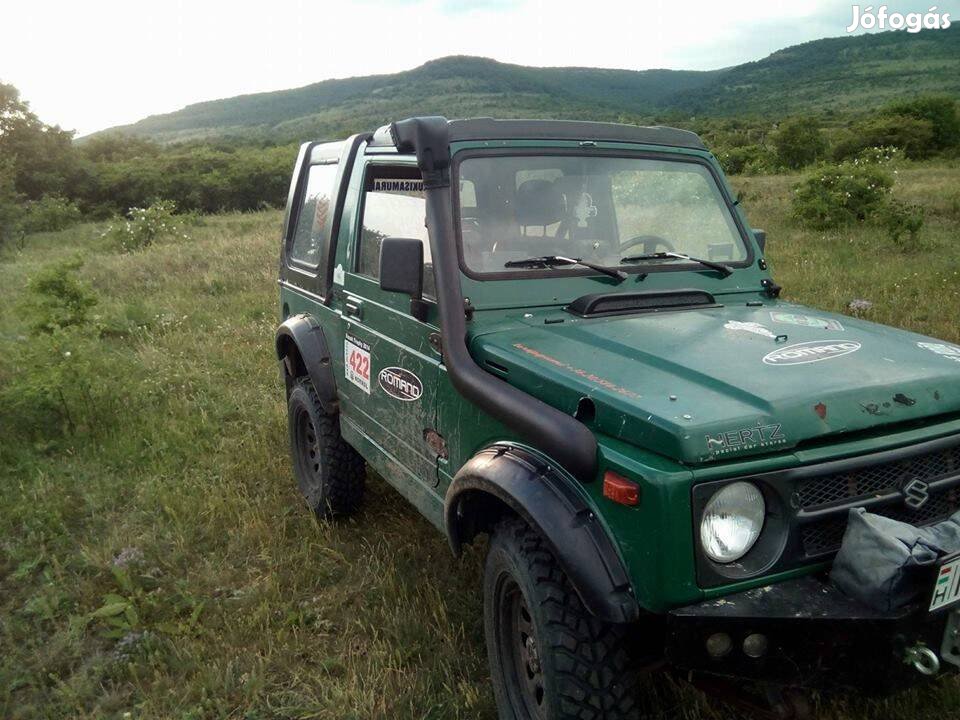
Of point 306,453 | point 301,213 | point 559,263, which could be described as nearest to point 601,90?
point 301,213

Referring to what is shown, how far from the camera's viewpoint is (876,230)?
12.2m

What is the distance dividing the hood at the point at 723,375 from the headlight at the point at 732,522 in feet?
0.36

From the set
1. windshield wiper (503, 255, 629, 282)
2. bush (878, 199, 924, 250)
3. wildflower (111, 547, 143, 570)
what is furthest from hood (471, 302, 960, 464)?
bush (878, 199, 924, 250)

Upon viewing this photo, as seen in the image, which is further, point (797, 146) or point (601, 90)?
point (601, 90)

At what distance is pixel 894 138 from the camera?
2844cm

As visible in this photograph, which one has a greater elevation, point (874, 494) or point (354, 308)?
point (354, 308)

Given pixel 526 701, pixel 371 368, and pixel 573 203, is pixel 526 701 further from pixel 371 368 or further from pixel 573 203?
pixel 573 203

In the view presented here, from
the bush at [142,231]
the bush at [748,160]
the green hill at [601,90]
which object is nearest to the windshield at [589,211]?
the bush at [142,231]

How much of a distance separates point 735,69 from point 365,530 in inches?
3852

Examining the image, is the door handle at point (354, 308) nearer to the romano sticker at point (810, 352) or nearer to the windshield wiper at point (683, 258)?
the windshield wiper at point (683, 258)

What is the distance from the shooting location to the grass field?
9.98 feet

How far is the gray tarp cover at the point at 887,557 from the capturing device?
1.93 m

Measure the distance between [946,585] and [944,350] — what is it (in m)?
1.00

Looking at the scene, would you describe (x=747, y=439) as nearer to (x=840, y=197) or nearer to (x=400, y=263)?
(x=400, y=263)
